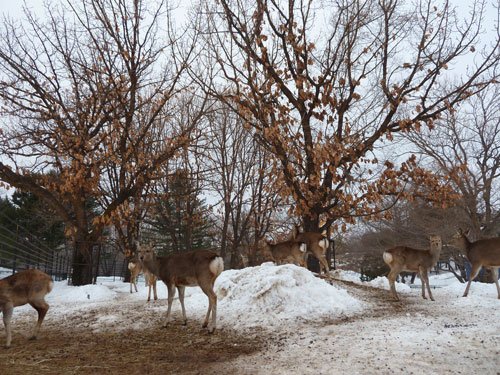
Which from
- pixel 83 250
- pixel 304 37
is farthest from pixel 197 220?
pixel 304 37

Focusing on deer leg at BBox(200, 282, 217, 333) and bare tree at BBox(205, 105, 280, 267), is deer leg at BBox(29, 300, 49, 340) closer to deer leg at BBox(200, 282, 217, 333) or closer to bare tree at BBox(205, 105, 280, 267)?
deer leg at BBox(200, 282, 217, 333)

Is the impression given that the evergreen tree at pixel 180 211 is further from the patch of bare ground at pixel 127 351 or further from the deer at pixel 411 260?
the patch of bare ground at pixel 127 351

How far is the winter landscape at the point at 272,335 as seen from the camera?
558 cm

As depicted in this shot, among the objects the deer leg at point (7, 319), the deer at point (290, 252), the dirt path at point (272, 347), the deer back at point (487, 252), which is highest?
the deer at point (290, 252)

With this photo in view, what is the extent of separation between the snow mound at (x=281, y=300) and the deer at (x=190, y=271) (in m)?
0.61

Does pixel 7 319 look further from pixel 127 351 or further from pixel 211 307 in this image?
pixel 211 307

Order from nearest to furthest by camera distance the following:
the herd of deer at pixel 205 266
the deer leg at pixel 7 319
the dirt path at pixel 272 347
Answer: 1. the dirt path at pixel 272 347
2. the deer leg at pixel 7 319
3. the herd of deer at pixel 205 266

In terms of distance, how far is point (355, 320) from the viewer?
315 inches

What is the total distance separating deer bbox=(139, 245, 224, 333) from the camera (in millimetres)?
8451

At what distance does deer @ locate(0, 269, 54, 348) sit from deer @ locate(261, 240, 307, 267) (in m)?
7.20

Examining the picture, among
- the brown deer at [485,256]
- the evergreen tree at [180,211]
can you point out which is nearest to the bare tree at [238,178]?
the evergreen tree at [180,211]

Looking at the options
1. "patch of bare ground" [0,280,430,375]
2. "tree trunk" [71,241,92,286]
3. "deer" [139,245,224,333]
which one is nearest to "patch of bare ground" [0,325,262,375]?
"patch of bare ground" [0,280,430,375]

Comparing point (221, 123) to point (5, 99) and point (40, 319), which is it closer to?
point (5, 99)

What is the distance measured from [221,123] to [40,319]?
16.5 meters
